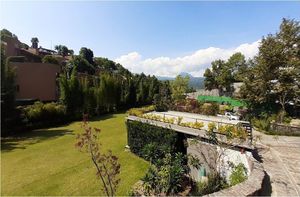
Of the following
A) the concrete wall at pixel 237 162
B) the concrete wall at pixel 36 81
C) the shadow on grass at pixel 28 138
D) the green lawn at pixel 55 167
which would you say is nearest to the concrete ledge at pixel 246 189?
the concrete wall at pixel 237 162

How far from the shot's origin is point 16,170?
453 inches

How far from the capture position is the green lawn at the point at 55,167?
9.49 m

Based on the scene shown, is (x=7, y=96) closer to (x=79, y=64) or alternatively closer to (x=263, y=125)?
(x=263, y=125)

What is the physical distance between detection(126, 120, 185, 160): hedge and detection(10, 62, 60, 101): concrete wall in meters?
21.3

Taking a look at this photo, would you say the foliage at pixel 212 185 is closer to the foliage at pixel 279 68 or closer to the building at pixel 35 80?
the foliage at pixel 279 68

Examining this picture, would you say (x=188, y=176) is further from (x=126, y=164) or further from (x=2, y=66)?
(x=2, y=66)

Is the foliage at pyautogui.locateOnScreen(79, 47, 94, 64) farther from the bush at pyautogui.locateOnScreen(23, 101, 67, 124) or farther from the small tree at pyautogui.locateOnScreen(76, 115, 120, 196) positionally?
the small tree at pyautogui.locateOnScreen(76, 115, 120, 196)

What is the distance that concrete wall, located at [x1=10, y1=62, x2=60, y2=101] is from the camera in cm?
2820

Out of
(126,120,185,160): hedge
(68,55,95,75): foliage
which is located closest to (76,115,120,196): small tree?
(126,120,185,160): hedge

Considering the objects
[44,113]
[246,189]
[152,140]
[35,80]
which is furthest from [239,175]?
[35,80]

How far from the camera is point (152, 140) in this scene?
41.3ft

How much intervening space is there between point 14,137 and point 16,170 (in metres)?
9.10

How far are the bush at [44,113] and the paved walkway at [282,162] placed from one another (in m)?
21.4

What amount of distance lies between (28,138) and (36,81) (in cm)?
1401
